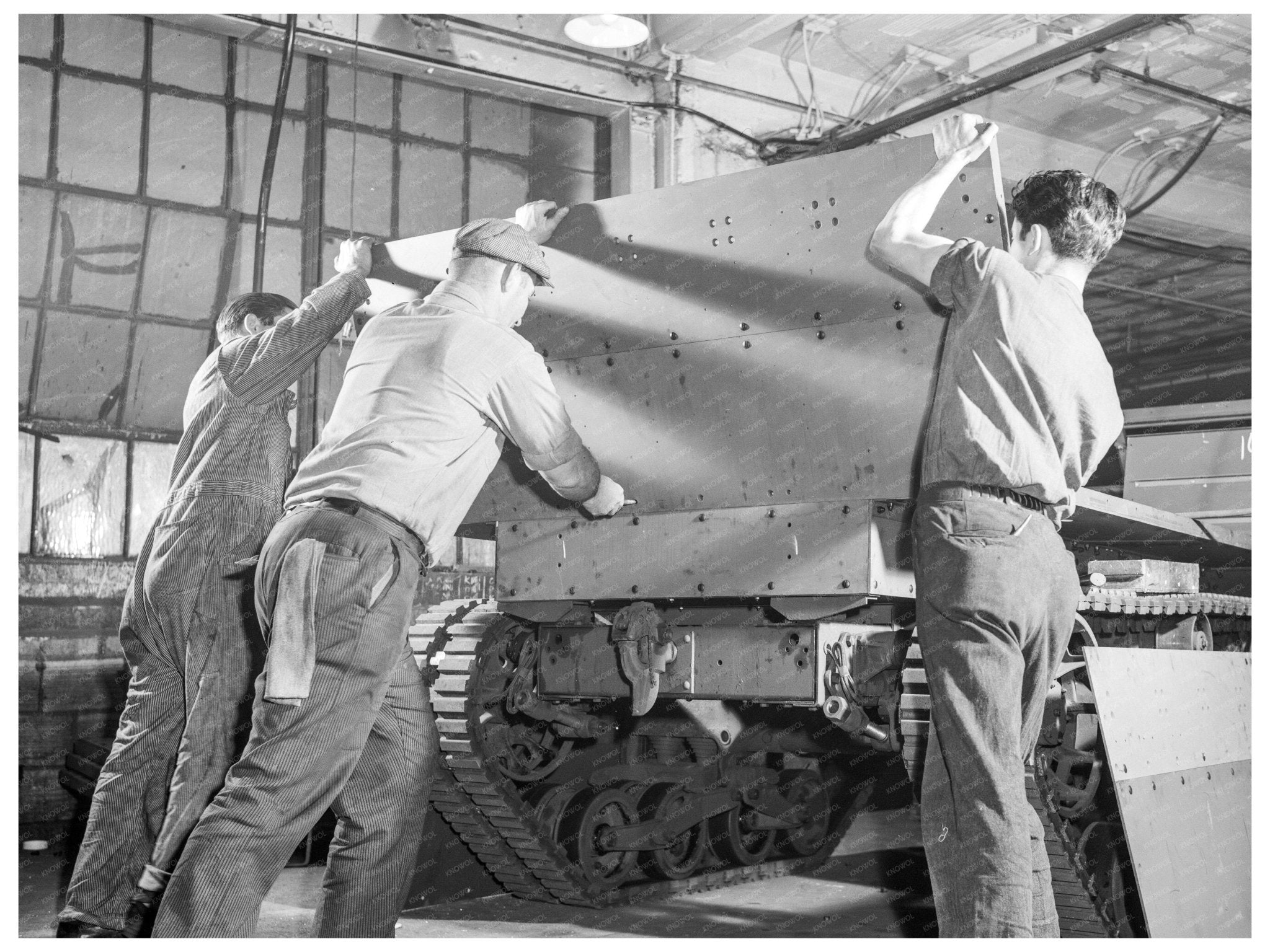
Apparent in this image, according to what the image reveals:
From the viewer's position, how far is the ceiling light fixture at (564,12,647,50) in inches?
281

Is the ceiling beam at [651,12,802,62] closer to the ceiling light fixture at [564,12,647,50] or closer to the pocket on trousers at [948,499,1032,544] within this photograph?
the ceiling light fixture at [564,12,647,50]

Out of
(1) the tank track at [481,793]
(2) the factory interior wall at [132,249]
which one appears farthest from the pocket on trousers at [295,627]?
(2) the factory interior wall at [132,249]

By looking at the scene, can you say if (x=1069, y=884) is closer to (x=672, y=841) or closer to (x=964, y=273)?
(x=672, y=841)

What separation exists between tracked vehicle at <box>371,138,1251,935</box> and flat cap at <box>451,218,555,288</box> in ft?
1.63

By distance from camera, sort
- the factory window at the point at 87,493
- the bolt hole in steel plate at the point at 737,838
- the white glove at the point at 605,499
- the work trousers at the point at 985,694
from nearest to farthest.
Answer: the work trousers at the point at 985,694 → the white glove at the point at 605,499 → the bolt hole in steel plate at the point at 737,838 → the factory window at the point at 87,493

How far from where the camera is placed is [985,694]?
3078 millimetres

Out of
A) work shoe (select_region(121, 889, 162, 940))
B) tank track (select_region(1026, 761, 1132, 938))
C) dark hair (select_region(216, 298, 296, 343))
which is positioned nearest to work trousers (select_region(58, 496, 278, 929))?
work shoe (select_region(121, 889, 162, 940))

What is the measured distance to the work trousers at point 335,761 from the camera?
2.90m

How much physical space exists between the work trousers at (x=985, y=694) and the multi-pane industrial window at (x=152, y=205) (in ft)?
15.6

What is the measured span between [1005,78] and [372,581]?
545cm

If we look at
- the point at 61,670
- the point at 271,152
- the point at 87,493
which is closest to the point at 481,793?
the point at 61,670

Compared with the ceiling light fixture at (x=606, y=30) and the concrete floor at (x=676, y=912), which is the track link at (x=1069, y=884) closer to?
the concrete floor at (x=676, y=912)
